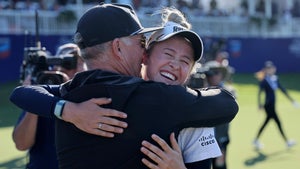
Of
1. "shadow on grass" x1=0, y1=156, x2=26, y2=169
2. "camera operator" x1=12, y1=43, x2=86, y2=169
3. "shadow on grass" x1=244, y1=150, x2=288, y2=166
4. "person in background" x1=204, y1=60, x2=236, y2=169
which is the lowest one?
"shadow on grass" x1=244, y1=150, x2=288, y2=166

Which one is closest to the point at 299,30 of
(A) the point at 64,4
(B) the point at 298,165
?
(A) the point at 64,4

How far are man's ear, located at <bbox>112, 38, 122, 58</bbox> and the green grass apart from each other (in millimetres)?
6623

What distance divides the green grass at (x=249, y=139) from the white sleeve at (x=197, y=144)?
6.66m

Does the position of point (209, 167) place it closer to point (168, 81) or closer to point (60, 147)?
point (168, 81)

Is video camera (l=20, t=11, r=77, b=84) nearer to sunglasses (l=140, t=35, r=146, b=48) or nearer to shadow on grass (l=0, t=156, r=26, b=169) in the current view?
sunglasses (l=140, t=35, r=146, b=48)

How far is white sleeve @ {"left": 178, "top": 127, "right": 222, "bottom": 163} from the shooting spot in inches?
85.1

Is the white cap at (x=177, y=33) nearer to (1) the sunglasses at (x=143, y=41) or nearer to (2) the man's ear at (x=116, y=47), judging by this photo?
(1) the sunglasses at (x=143, y=41)

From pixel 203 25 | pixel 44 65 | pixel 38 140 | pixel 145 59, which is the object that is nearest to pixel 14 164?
pixel 44 65

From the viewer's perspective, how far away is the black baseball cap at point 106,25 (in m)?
2.20

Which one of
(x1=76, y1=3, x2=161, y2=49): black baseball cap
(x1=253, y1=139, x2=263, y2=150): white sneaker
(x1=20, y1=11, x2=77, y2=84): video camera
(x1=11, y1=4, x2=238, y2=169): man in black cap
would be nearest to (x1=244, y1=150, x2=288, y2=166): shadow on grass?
(x1=253, y1=139, x2=263, y2=150): white sneaker

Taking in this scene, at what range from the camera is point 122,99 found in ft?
6.86

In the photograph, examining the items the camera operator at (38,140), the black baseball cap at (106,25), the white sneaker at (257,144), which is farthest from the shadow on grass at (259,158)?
the black baseball cap at (106,25)

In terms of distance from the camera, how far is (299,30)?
32.7 m

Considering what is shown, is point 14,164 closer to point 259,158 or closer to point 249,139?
point 259,158
